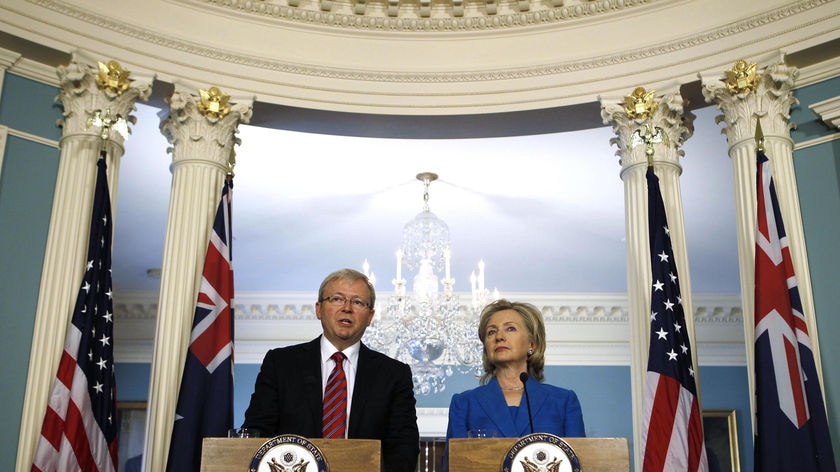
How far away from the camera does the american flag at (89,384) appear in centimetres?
429

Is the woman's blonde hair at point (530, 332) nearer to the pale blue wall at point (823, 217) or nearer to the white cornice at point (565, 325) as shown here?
the pale blue wall at point (823, 217)

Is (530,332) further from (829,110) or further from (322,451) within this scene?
(829,110)

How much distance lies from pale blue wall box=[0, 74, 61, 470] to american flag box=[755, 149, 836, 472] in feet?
12.8

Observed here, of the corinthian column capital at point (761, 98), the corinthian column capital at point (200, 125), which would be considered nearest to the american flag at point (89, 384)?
the corinthian column capital at point (200, 125)

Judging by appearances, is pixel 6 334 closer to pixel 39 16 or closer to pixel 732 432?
pixel 39 16

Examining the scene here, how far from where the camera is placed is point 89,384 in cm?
443

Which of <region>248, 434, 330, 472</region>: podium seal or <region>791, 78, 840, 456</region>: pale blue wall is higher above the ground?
<region>791, 78, 840, 456</region>: pale blue wall

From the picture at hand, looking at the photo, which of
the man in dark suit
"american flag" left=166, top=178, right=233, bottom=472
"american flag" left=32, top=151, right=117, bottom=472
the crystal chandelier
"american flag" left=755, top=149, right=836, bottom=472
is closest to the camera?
the man in dark suit

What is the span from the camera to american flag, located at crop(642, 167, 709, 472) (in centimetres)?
439

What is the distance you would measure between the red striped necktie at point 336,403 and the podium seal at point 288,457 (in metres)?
0.66

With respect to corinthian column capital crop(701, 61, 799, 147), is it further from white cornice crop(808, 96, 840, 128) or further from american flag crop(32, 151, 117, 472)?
american flag crop(32, 151, 117, 472)

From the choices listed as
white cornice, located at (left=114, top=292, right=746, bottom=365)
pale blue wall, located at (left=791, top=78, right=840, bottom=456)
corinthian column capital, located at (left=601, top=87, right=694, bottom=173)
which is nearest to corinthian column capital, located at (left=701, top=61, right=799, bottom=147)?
pale blue wall, located at (left=791, top=78, right=840, bottom=456)

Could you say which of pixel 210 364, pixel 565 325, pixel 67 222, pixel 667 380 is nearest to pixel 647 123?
pixel 667 380


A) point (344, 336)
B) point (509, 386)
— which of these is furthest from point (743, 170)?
point (344, 336)
